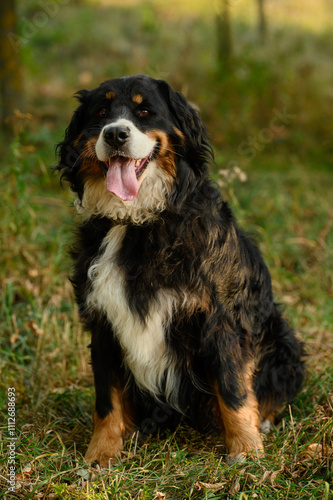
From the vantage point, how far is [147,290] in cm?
265

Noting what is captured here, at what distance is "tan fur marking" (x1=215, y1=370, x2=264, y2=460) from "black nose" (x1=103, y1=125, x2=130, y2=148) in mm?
1388

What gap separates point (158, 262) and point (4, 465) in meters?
1.28

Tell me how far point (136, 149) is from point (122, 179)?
0.59ft

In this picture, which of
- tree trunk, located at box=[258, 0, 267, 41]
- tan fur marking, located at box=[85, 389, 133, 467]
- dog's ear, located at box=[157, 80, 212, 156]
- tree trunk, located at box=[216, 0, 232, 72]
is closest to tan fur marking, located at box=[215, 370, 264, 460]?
tan fur marking, located at box=[85, 389, 133, 467]

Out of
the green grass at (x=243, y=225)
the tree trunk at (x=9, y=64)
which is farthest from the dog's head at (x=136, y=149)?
the tree trunk at (x=9, y=64)

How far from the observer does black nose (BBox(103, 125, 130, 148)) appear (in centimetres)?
258

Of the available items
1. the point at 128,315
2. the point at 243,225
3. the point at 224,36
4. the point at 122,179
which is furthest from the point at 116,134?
the point at 224,36

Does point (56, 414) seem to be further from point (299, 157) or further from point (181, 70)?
point (181, 70)

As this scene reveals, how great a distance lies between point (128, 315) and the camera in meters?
2.69

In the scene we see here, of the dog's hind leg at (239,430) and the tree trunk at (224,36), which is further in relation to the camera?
the tree trunk at (224,36)

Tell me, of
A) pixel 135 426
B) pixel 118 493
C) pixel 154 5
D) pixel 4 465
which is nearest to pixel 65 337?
pixel 135 426

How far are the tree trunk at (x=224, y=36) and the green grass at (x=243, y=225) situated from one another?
0.18 m

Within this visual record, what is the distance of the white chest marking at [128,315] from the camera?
2.66 metres

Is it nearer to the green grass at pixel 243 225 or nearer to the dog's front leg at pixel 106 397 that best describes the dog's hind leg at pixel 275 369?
the green grass at pixel 243 225
